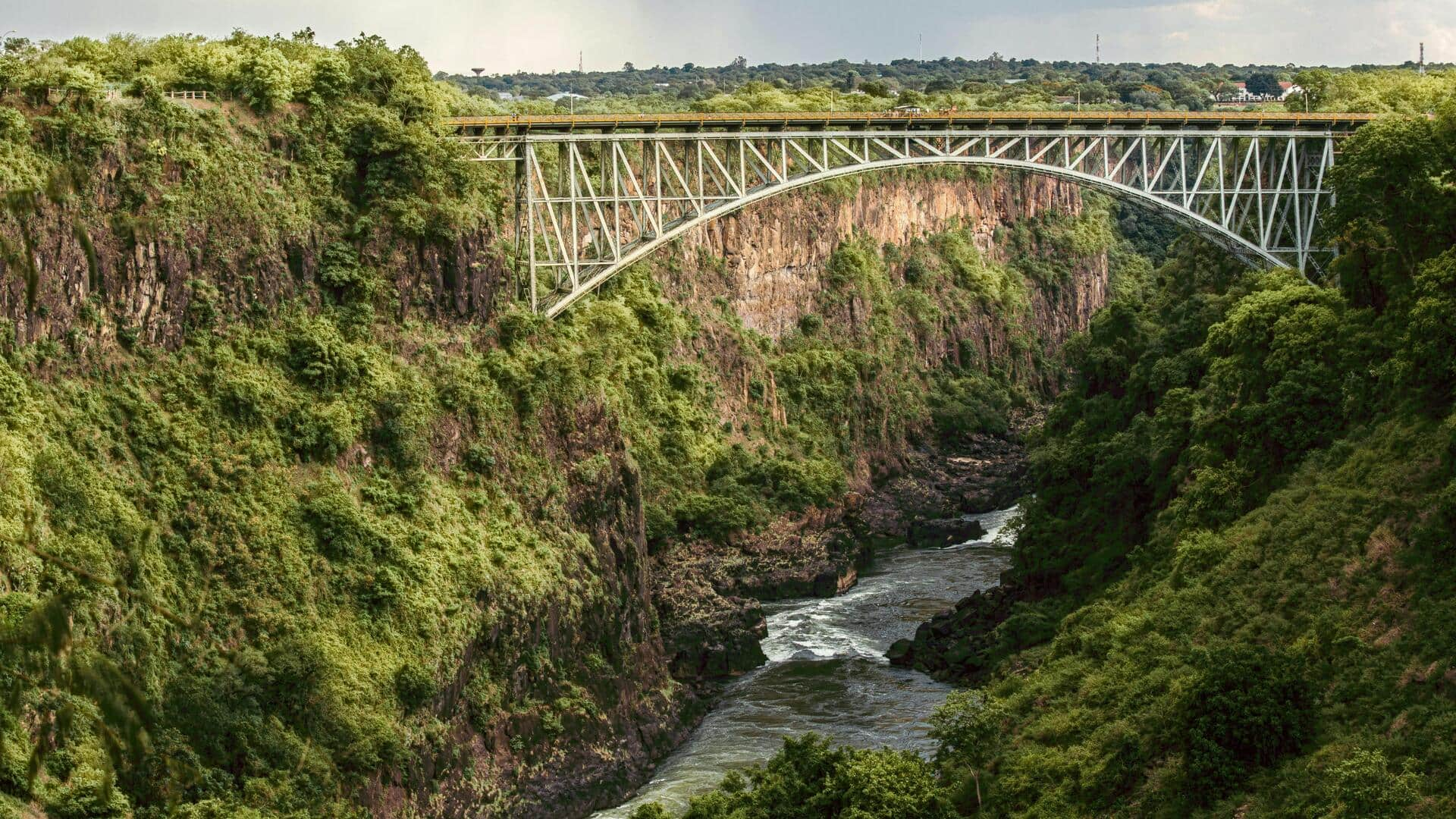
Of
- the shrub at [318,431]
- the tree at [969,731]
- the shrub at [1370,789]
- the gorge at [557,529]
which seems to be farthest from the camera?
the shrub at [318,431]

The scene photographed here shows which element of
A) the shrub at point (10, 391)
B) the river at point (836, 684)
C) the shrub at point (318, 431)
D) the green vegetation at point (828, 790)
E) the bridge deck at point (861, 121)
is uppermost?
the bridge deck at point (861, 121)

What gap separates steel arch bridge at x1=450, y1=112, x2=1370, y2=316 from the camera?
49.7 m

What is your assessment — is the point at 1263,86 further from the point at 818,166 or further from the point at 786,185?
the point at 786,185

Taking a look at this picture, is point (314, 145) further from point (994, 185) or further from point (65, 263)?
point (994, 185)

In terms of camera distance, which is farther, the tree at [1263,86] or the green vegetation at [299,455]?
the tree at [1263,86]

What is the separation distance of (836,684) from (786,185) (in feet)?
47.4

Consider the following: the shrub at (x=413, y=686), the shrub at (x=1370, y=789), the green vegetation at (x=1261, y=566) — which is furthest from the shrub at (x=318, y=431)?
the shrub at (x=1370, y=789)

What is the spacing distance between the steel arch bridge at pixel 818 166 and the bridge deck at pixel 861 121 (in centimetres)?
7

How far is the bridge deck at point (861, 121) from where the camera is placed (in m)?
50.0

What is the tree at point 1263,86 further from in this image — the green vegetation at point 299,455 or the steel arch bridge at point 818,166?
the green vegetation at point 299,455

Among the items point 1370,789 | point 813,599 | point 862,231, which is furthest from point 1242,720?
point 862,231

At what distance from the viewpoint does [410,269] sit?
45906 mm

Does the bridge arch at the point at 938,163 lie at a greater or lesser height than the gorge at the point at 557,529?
greater

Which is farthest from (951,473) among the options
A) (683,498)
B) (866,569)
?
(683,498)
